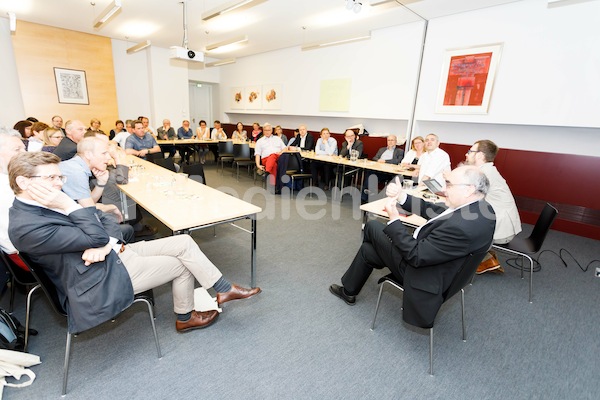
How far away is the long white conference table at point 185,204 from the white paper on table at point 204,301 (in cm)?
38

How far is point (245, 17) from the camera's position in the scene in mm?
5926

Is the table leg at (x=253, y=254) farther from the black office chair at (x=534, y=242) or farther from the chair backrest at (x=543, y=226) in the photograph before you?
the chair backrest at (x=543, y=226)

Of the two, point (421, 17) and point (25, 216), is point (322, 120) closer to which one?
point (421, 17)

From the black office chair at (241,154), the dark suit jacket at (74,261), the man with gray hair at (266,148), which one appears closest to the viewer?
the dark suit jacket at (74,261)

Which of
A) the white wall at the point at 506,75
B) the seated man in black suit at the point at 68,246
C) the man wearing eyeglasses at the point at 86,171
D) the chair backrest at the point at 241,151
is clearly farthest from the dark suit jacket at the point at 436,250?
the chair backrest at the point at 241,151

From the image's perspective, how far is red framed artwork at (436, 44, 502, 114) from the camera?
489 cm

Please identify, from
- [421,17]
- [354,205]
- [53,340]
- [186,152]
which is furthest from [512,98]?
[186,152]

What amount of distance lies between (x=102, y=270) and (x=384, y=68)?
253 inches

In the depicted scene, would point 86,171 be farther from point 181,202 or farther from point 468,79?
point 468,79

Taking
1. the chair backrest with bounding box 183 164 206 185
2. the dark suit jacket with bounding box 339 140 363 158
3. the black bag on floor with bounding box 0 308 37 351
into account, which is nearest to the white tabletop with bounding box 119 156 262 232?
the chair backrest with bounding box 183 164 206 185

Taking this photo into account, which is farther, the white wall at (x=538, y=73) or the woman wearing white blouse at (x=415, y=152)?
the woman wearing white blouse at (x=415, y=152)

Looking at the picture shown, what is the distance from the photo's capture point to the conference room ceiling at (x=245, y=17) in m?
5.11

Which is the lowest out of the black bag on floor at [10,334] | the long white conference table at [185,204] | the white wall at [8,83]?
the black bag on floor at [10,334]

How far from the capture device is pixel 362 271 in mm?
2348
